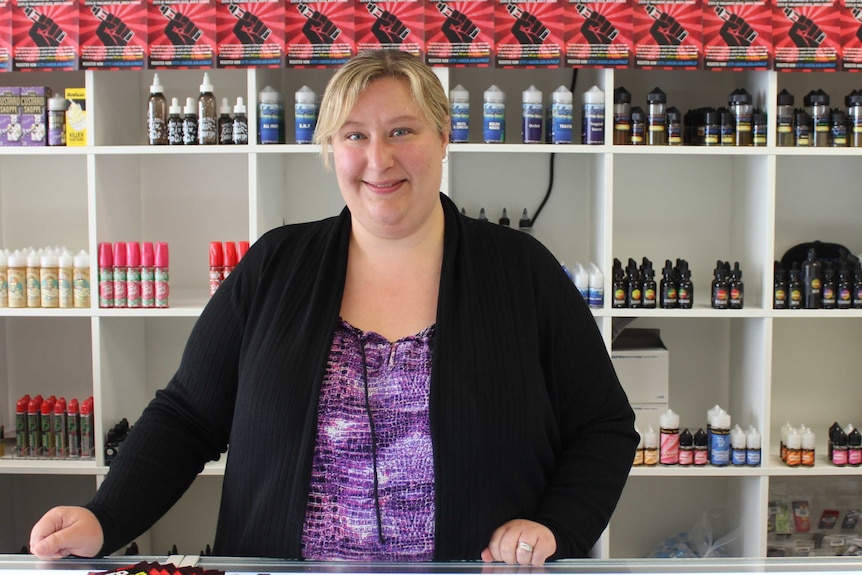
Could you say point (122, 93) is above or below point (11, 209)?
above

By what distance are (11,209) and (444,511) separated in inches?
119

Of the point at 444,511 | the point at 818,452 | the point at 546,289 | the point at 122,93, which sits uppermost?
the point at 122,93

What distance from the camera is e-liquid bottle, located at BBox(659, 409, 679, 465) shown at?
3529 millimetres

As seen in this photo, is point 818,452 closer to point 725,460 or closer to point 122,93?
point 725,460

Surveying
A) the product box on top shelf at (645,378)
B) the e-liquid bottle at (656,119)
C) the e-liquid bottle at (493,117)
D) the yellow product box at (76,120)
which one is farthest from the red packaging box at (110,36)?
the product box on top shelf at (645,378)

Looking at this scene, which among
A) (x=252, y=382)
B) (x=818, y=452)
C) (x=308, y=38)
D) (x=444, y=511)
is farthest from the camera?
(x=818, y=452)

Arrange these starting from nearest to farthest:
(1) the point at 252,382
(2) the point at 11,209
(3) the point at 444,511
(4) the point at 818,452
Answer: (3) the point at 444,511 → (1) the point at 252,382 → (4) the point at 818,452 → (2) the point at 11,209

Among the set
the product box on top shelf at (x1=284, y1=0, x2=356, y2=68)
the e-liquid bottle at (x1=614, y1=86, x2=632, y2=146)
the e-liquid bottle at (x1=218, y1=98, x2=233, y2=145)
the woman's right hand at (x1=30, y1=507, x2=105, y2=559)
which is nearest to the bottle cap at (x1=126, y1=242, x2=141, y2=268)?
the e-liquid bottle at (x1=218, y1=98, x2=233, y2=145)

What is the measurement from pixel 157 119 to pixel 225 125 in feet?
0.83

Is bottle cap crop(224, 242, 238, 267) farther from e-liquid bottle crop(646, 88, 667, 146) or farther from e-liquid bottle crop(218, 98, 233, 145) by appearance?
e-liquid bottle crop(646, 88, 667, 146)

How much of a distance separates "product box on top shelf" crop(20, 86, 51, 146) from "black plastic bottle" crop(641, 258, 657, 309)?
2.26m

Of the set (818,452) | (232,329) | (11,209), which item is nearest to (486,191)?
(818,452)

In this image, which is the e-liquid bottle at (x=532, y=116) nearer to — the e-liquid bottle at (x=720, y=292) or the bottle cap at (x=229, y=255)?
the e-liquid bottle at (x=720, y=292)

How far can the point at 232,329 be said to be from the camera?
1.78 metres
